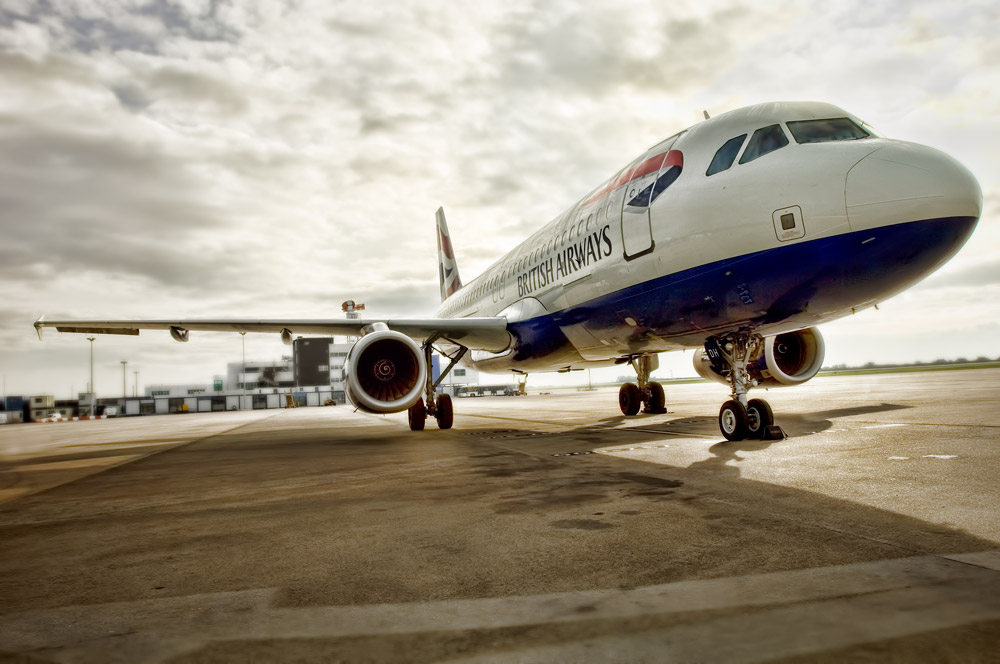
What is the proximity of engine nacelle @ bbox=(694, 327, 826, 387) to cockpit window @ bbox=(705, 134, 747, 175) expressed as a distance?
4855mm

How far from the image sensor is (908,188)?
5.22 m

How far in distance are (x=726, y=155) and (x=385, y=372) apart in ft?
20.9

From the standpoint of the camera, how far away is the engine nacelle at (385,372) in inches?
368

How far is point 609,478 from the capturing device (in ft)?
16.2

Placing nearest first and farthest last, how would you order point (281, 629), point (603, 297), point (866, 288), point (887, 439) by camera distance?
1. point (281, 629)
2. point (866, 288)
3. point (887, 439)
4. point (603, 297)

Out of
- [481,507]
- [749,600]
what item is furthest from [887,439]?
[749,600]

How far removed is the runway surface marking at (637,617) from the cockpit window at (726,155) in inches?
202

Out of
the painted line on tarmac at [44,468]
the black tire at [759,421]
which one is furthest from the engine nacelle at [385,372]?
the black tire at [759,421]

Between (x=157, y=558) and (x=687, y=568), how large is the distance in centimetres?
270

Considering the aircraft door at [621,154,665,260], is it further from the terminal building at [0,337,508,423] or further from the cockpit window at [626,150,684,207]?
the terminal building at [0,337,508,423]

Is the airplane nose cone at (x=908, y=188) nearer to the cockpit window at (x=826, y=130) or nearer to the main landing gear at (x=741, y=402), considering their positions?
the cockpit window at (x=826, y=130)

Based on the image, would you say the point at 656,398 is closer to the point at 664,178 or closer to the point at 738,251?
the point at 664,178

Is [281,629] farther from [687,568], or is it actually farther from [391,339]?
[391,339]

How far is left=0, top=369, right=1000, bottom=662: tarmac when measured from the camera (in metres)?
1.78
